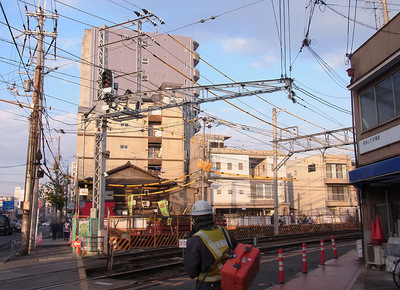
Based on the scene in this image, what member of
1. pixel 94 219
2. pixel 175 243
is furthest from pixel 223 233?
pixel 175 243

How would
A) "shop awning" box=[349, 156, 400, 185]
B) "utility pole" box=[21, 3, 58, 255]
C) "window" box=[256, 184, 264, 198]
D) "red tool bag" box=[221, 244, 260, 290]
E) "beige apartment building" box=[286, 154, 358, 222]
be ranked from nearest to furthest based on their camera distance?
1. "red tool bag" box=[221, 244, 260, 290]
2. "shop awning" box=[349, 156, 400, 185]
3. "utility pole" box=[21, 3, 58, 255]
4. "window" box=[256, 184, 264, 198]
5. "beige apartment building" box=[286, 154, 358, 222]

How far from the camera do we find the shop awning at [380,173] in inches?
395

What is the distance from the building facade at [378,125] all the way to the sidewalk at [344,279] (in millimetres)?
1269

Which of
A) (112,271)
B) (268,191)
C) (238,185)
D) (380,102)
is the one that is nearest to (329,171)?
(268,191)

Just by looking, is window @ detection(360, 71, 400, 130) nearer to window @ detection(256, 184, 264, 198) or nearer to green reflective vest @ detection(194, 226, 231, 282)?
green reflective vest @ detection(194, 226, 231, 282)

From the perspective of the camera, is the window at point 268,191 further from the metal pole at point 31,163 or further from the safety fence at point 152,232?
the metal pole at point 31,163

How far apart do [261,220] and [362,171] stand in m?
27.7

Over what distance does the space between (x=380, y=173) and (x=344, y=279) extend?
312 cm

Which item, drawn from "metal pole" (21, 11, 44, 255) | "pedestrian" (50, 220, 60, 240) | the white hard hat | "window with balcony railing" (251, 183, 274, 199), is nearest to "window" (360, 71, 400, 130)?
the white hard hat

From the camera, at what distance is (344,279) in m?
10.7

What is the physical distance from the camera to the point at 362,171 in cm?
1176

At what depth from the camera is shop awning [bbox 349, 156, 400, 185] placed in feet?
32.9

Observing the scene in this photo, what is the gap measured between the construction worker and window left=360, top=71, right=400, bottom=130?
29.3 feet

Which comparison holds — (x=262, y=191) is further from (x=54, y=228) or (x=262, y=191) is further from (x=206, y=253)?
(x=206, y=253)
